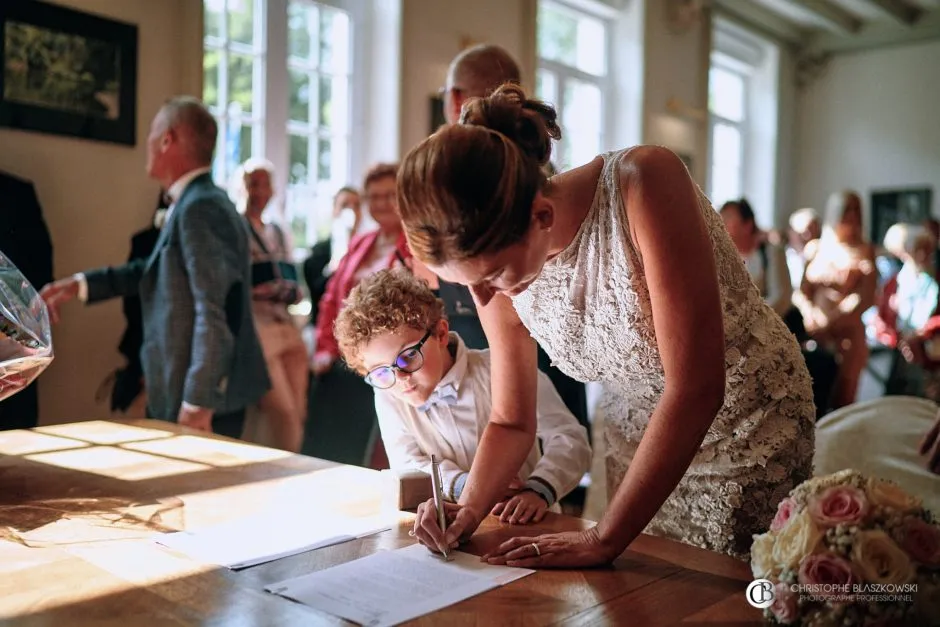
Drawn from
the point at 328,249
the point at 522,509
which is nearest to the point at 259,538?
the point at 522,509

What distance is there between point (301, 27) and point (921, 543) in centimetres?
519

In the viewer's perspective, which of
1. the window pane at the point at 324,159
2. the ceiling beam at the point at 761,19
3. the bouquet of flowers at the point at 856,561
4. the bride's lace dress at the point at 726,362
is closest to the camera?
the bouquet of flowers at the point at 856,561

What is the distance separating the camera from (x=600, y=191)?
53.5 inches

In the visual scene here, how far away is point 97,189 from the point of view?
13.1 feet

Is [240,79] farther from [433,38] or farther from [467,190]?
[467,190]

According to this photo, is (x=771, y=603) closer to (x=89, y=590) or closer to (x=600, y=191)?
(x=600, y=191)

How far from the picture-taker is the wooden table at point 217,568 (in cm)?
107

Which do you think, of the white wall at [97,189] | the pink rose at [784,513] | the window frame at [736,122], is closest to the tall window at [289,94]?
the white wall at [97,189]

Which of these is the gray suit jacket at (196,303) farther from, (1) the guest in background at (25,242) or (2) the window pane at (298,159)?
(2) the window pane at (298,159)

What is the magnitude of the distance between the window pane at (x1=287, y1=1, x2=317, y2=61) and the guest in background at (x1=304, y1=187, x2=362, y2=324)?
3.45 feet

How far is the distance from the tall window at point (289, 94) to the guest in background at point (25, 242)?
4.32ft

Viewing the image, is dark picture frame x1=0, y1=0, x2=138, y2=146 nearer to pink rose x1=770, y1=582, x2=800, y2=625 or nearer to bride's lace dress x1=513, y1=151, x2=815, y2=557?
bride's lace dress x1=513, y1=151, x2=815, y2=557

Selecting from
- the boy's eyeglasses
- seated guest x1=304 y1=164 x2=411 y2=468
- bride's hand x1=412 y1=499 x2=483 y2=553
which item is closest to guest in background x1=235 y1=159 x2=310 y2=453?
seated guest x1=304 y1=164 x2=411 y2=468

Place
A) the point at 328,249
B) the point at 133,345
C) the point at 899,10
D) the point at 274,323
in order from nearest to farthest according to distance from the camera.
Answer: the point at 133,345
the point at 274,323
the point at 328,249
the point at 899,10
